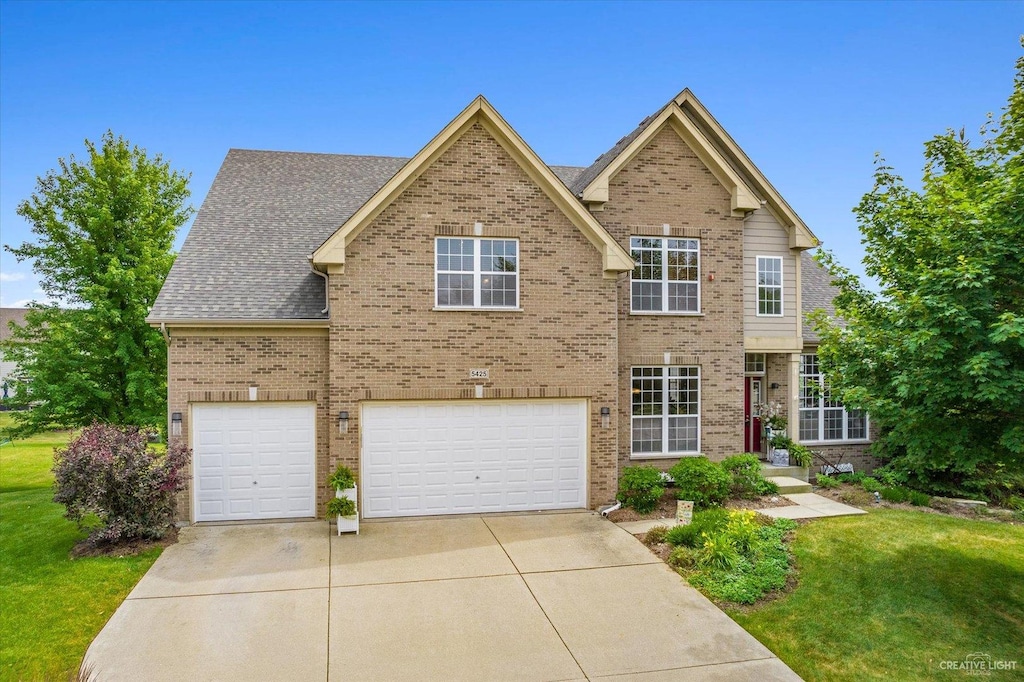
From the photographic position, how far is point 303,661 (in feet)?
21.9

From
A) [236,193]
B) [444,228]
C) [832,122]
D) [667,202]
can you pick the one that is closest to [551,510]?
[444,228]

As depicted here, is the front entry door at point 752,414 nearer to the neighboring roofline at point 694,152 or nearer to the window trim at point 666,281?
the window trim at point 666,281

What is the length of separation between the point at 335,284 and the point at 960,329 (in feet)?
34.2

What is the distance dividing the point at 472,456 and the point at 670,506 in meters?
4.65

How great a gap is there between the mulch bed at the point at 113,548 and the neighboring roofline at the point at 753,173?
15.5 metres

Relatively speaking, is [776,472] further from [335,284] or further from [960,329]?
[335,284]

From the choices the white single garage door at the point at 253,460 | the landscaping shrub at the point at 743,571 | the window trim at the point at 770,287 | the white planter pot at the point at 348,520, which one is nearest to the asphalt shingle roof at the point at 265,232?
the white single garage door at the point at 253,460

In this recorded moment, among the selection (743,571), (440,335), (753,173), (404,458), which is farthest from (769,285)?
(404,458)

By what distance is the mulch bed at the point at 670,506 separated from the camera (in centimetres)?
1238

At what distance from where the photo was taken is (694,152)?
1491cm

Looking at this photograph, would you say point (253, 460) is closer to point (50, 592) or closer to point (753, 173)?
point (50, 592)

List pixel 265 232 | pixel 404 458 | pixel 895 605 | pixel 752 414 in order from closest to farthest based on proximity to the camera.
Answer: pixel 895 605, pixel 404 458, pixel 265 232, pixel 752 414

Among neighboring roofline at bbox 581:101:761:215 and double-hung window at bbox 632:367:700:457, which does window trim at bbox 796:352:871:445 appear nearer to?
double-hung window at bbox 632:367:700:457

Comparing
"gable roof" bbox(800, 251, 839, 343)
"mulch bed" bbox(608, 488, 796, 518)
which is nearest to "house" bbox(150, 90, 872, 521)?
"mulch bed" bbox(608, 488, 796, 518)
